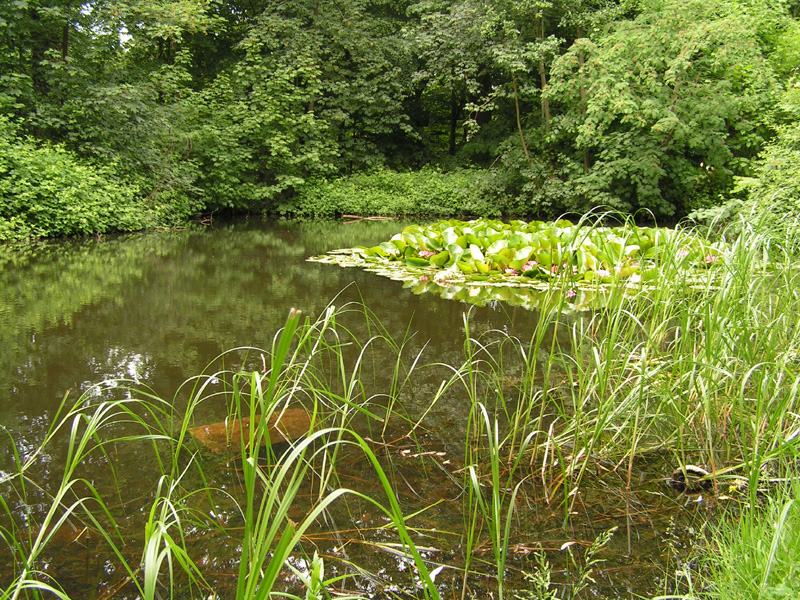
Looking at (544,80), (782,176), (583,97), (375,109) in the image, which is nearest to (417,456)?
(782,176)

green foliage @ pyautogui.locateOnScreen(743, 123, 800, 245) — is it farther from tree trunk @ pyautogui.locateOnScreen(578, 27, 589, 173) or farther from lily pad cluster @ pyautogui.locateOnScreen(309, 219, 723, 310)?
tree trunk @ pyautogui.locateOnScreen(578, 27, 589, 173)

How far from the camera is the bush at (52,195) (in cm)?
684

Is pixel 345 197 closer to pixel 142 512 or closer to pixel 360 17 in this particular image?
pixel 360 17

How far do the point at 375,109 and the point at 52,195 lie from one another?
28.3 feet

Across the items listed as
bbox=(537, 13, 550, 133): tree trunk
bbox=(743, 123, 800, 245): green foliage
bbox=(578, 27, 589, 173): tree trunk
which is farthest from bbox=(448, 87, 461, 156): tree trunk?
bbox=(743, 123, 800, 245): green foliage

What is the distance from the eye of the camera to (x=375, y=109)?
1417cm

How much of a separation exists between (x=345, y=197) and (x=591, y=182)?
5.31 metres

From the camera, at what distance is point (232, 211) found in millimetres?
12688

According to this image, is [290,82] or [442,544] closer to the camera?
[442,544]

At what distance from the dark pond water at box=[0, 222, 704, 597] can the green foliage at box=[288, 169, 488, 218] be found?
212 inches

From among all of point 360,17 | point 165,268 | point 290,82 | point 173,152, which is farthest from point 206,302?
point 360,17

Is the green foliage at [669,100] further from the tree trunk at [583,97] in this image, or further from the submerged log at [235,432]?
the submerged log at [235,432]

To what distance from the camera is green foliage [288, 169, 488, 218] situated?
12664mm

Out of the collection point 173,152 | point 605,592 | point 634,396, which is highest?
point 173,152
